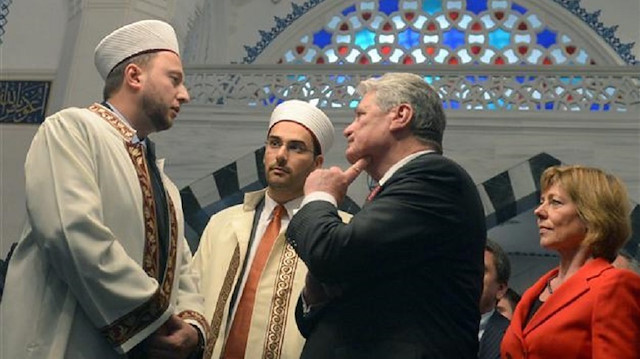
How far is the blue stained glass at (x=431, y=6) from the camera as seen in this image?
812 centimetres

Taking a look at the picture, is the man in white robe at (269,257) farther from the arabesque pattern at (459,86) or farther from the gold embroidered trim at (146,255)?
the arabesque pattern at (459,86)

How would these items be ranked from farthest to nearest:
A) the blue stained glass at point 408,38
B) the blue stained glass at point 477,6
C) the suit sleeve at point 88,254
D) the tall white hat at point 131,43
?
the blue stained glass at point 477,6
the blue stained glass at point 408,38
the tall white hat at point 131,43
the suit sleeve at point 88,254

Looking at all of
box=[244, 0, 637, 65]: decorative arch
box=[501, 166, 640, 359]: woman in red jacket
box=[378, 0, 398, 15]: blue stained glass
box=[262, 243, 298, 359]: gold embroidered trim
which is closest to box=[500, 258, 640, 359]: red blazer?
box=[501, 166, 640, 359]: woman in red jacket

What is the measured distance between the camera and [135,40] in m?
2.25

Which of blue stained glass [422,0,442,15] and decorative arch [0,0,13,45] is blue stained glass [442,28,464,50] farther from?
decorative arch [0,0,13,45]

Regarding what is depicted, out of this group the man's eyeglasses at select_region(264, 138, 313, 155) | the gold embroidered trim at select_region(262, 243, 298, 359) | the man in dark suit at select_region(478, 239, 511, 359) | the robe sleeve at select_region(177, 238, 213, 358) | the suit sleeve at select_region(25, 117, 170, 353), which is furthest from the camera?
the man in dark suit at select_region(478, 239, 511, 359)

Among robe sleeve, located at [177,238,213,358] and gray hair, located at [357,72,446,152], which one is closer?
gray hair, located at [357,72,446,152]

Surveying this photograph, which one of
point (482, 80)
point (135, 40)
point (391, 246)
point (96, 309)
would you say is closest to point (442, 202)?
point (391, 246)

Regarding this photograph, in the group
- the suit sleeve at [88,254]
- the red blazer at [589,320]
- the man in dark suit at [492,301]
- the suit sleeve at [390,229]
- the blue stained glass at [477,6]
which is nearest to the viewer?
the suit sleeve at [390,229]

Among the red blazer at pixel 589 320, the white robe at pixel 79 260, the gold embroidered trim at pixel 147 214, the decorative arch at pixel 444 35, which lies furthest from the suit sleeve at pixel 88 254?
the decorative arch at pixel 444 35

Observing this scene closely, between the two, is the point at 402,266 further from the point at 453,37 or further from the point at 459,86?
the point at 453,37

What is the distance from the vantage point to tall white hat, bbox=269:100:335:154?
110 inches

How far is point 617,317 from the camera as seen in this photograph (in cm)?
198

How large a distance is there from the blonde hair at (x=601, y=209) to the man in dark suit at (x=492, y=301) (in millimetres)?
712
